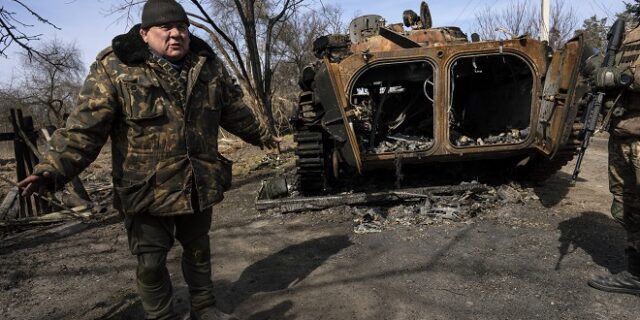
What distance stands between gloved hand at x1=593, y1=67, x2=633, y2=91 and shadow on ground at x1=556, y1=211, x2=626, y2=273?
143 centimetres

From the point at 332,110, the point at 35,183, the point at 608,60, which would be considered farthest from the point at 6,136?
the point at 608,60

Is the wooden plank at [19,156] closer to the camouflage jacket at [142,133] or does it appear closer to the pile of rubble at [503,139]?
the camouflage jacket at [142,133]

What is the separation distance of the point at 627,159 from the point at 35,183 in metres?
3.52

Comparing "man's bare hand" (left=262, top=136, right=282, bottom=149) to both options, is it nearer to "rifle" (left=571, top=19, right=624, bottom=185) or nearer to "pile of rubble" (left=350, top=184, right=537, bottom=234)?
"pile of rubble" (left=350, top=184, right=537, bottom=234)

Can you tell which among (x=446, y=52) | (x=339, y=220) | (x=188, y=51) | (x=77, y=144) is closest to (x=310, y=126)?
(x=339, y=220)

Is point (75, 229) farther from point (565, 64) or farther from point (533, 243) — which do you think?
point (565, 64)

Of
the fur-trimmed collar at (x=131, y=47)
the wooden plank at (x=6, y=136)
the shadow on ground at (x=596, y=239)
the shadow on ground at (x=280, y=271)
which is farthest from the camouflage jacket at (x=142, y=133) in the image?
the wooden plank at (x=6, y=136)

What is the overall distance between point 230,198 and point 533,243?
4314mm

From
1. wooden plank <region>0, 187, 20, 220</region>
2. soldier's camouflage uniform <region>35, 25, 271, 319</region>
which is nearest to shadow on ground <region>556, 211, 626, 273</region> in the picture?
soldier's camouflage uniform <region>35, 25, 271, 319</region>

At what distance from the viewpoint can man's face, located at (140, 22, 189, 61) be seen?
2.66 metres

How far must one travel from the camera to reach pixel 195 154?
9.21 feet

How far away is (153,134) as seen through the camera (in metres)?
2.66

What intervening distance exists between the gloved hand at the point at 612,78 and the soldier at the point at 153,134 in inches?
97.3

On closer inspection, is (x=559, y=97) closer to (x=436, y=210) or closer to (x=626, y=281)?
(x=436, y=210)
